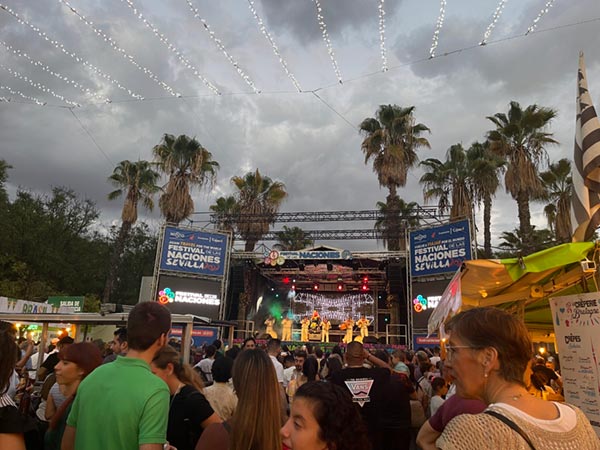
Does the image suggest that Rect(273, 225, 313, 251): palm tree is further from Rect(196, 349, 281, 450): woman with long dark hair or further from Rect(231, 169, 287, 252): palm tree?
Rect(196, 349, 281, 450): woman with long dark hair

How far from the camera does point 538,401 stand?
53.9 inches

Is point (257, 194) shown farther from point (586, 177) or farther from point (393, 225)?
point (586, 177)

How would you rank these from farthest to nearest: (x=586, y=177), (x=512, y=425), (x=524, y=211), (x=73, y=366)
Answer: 1. (x=524, y=211)
2. (x=586, y=177)
3. (x=73, y=366)
4. (x=512, y=425)

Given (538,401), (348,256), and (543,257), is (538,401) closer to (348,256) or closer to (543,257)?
(543,257)

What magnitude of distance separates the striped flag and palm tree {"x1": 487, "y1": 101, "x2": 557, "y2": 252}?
592 inches

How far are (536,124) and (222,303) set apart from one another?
60.6 feet

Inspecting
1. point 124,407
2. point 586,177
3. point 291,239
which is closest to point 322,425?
point 124,407

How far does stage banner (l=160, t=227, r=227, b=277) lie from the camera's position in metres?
23.2

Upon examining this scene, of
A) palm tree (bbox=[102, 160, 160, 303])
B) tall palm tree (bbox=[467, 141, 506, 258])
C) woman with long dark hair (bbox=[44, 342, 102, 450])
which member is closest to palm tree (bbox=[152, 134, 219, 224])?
palm tree (bbox=[102, 160, 160, 303])

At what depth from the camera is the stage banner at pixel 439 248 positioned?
65.5 ft

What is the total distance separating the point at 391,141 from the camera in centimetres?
2517

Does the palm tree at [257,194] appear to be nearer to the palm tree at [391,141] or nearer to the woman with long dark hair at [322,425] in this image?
the palm tree at [391,141]

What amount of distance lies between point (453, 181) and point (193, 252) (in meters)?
15.3

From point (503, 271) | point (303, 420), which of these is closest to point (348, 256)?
point (503, 271)
